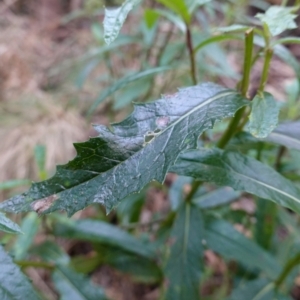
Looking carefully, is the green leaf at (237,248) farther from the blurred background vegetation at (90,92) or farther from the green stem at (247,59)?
the green stem at (247,59)

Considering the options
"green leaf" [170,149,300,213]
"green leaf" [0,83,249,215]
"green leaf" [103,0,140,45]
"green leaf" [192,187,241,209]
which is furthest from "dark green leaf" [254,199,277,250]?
"green leaf" [103,0,140,45]

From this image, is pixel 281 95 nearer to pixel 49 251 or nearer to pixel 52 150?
pixel 52 150

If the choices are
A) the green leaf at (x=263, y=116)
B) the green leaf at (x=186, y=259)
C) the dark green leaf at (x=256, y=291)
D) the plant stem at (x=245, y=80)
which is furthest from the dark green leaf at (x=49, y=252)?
the green leaf at (x=263, y=116)

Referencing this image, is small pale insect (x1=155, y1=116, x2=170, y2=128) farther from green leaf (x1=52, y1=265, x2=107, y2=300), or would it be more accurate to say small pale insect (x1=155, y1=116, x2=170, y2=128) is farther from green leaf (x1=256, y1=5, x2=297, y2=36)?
green leaf (x1=52, y1=265, x2=107, y2=300)

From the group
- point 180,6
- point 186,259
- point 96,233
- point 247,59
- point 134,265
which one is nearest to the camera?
point 247,59

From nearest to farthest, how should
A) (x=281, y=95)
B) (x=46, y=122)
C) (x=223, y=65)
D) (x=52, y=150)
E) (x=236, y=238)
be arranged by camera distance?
(x=236, y=238) → (x=223, y=65) → (x=52, y=150) → (x=46, y=122) → (x=281, y=95)

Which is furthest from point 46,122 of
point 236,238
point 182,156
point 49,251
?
point 182,156

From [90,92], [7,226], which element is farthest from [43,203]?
[90,92]

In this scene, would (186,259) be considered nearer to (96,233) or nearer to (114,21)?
(96,233)
